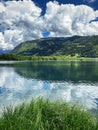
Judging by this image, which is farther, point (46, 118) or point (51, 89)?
point (51, 89)

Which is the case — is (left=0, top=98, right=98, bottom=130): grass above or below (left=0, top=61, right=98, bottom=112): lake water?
above

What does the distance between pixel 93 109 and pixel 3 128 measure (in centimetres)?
2431

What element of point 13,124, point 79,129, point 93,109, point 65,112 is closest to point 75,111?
point 65,112

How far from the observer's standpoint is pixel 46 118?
16281 millimetres

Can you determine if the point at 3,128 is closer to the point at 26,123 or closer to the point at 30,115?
the point at 26,123

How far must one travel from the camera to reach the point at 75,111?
16.6 m

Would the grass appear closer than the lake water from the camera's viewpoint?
Yes

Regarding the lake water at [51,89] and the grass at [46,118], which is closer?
the grass at [46,118]

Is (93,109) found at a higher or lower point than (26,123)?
lower

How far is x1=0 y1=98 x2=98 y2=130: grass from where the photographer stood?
14110 mm

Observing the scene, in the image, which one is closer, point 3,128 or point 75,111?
point 3,128

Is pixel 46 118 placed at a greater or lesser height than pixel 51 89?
greater

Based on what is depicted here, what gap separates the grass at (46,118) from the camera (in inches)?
556

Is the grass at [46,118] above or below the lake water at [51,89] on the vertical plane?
above
